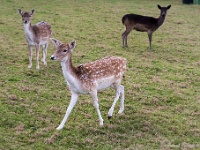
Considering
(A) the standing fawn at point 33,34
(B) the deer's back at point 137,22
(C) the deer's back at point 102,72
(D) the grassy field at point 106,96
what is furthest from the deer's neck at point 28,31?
(B) the deer's back at point 137,22

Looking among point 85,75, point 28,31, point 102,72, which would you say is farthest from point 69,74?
point 28,31

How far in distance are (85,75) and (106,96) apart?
1.65 meters

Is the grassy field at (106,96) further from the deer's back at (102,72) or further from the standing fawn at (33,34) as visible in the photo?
the deer's back at (102,72)

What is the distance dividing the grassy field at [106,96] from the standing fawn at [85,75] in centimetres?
39

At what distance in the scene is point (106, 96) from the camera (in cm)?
734

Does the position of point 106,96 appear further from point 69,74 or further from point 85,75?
point 69,74

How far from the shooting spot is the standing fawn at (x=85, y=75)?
5.66 m

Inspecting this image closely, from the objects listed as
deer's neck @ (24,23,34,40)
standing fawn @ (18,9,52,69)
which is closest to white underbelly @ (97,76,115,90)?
standing fawn @ (18,9,52,69)

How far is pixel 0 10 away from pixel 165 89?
404 inches

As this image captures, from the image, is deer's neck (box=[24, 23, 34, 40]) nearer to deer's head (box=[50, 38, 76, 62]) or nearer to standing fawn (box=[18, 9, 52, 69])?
standing fawn (box=[18, 9, 52, 69])

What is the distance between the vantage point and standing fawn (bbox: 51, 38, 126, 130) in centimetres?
566

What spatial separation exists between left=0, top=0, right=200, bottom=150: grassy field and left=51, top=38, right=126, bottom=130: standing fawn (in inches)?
15.5

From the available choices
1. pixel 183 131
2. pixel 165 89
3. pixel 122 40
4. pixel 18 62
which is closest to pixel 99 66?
pixel 183 131

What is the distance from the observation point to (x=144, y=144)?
18.0 ft
